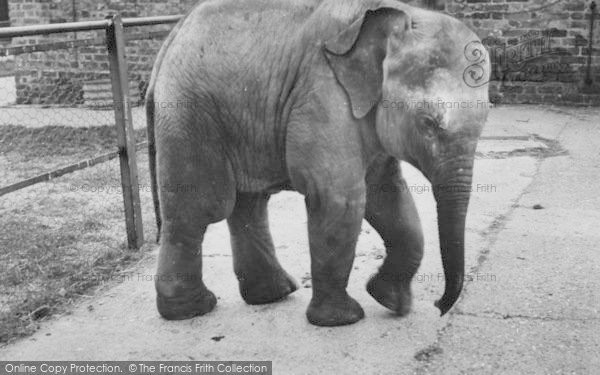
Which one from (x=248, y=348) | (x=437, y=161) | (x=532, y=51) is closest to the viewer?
(x=437, y=161)

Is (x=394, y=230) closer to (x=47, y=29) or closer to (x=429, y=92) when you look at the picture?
(x=429, y=92)

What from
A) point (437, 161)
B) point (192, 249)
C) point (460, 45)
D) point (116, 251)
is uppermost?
point (460, 45)

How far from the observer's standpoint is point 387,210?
13.1ft

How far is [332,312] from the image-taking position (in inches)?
153

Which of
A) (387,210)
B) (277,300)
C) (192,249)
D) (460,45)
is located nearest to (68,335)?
(192,249)

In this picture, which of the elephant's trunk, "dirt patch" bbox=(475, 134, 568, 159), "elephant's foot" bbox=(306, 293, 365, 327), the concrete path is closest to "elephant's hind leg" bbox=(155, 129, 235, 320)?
the concrete path

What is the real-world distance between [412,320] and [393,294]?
15cm

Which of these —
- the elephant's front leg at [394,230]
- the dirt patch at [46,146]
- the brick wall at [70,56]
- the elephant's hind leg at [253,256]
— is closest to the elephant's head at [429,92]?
the elephant's front leg at [394,230]

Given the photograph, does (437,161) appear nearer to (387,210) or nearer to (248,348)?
(387,210)

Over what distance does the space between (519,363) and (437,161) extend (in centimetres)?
93

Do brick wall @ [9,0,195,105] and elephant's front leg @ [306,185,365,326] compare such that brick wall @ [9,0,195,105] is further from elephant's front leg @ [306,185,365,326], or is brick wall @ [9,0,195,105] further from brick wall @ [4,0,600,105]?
elephant's front leg @ [306,185,365,326]

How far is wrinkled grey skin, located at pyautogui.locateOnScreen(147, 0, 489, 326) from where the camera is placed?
338 cm

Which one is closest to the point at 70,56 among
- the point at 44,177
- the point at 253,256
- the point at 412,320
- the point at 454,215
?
the point at 44,177

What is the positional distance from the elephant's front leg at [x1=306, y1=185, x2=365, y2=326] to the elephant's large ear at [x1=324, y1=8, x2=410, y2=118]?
386mm
